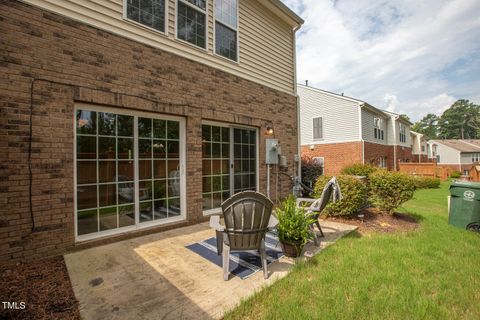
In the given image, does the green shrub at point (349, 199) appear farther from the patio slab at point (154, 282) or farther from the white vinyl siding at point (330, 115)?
the white vinyl siding at point (330, 115)

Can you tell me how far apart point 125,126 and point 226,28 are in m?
3.92

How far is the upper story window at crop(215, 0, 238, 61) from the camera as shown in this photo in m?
6.05

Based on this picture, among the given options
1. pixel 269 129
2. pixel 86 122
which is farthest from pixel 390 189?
pixel 86 122

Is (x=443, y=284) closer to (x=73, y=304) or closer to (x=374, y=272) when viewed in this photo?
(x=374, y=272)

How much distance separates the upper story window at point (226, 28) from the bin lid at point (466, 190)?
21.4ft

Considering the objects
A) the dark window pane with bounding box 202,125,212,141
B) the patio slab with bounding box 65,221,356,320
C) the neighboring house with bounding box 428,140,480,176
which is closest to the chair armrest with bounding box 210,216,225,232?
the patio slab with bounding box 65,221,356,320

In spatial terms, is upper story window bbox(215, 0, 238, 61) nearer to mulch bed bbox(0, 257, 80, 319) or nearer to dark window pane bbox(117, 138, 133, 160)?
dark window pane bbox(117, 138, 133, 160)

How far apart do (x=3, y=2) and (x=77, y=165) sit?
99.5 inches

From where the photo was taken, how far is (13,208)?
3.31m

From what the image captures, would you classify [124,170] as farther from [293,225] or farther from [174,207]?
[293,225]

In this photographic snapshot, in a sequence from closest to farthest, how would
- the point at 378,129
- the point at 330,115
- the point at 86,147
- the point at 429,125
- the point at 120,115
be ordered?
the point at 86,147 < the point at 120,115 < the point at 330,115 < the point at 378,129 < the point at 429,125

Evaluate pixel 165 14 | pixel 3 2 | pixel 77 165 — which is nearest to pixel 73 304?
pixel 77 165

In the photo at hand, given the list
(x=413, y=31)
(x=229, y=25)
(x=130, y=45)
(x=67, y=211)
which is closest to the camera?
(x=67, y=211)

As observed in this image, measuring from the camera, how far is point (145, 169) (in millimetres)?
4758
